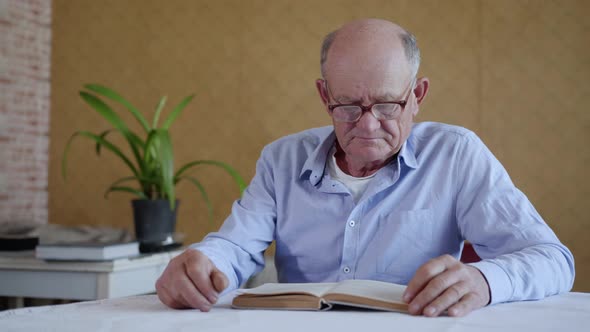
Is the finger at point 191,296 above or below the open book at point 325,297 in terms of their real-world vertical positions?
below

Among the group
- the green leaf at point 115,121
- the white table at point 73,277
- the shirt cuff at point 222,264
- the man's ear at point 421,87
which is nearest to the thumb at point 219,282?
the shirt cuff at point 222,264

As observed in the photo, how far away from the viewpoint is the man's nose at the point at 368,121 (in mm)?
1389

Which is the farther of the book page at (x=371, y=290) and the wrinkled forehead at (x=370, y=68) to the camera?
the wrinkled forehead at (x=370, y=68)

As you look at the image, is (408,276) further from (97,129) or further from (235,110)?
(97,129)

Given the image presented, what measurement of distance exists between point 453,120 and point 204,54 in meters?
1.32

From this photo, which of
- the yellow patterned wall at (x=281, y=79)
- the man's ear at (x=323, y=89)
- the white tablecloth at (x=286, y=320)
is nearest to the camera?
the white tablecloth at (x=286, y=320)

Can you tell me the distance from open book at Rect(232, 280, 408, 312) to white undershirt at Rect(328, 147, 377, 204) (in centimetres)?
41

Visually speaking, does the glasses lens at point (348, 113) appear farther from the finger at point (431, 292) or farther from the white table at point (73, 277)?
the white table at point (73, 277)

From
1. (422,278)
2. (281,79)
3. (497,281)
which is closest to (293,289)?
(422,278)

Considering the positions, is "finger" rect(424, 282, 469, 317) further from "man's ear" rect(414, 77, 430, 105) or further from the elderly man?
"man's ear" rect(414, 77, 430, 105)

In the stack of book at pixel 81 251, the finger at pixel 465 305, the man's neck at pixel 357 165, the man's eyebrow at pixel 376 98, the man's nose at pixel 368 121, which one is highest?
the man's eyebrow at pixel 376 98

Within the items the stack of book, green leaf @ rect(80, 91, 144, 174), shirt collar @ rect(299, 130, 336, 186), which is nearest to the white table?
the stack of book

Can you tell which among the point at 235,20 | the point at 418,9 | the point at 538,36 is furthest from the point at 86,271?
the point at 538,36

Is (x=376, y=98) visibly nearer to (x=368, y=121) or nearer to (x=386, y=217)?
(x=368, y=121)
